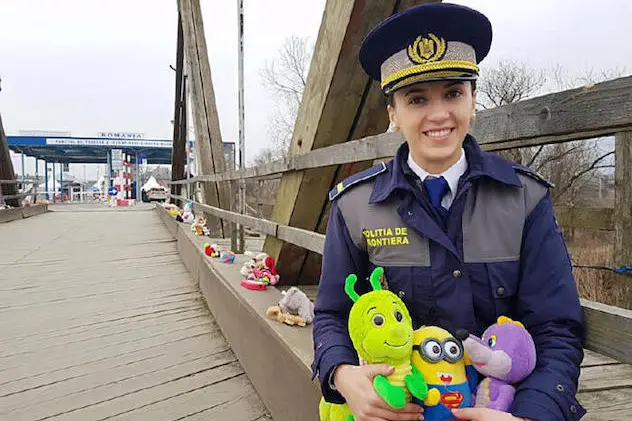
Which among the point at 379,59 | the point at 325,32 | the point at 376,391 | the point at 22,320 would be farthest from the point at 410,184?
the point at 22,320

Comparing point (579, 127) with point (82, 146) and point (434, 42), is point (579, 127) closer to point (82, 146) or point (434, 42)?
point (434, 42)

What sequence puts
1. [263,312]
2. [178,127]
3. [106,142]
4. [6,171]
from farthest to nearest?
[106,142], [178,127], [6,171], [263,312]

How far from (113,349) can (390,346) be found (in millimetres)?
2317

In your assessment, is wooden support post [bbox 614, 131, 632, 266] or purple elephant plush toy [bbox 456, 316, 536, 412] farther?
wooden support post [bbox 614, 131, 632, 266]

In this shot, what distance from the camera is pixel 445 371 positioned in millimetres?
977

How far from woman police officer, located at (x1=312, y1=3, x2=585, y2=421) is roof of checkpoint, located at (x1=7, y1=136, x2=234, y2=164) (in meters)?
39.6

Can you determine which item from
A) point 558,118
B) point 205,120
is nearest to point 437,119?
point 558,118

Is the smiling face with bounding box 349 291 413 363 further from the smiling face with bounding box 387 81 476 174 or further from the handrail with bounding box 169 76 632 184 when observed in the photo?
the handrail with bounding box 169 76 632 184

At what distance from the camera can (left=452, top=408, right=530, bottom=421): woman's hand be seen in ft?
3.01

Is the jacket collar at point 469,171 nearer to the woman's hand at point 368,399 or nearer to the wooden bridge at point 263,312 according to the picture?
the wooden bridge at point 263,312

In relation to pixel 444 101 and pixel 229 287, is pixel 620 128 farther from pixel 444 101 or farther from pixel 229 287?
pixel 229 287

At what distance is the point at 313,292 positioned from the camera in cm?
306

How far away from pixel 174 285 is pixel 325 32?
284 centimetres

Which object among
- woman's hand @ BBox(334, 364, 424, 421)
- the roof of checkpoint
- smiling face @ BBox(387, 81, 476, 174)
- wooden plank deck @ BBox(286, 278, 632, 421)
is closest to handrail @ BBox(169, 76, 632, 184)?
smiling face @ BBox(387, 81, 476, 174)
